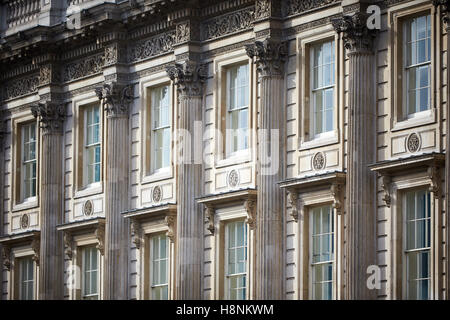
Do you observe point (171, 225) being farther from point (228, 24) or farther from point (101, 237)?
point (228, 24)

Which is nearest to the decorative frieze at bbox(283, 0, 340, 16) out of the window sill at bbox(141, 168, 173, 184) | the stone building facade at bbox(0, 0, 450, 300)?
the stone building facade at bbox(0, 0, 450, 300)

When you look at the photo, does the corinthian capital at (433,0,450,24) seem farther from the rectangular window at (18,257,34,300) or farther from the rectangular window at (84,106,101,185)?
the rectangular window at (18,257,34,300)

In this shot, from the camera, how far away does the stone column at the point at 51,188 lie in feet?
208

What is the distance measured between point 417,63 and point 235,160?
26.9 feet

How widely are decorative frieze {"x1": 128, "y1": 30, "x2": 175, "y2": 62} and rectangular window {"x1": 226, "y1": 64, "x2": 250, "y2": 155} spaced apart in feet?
10.4

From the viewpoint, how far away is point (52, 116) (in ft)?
210

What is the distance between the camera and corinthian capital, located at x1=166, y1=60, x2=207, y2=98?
57.3 metres

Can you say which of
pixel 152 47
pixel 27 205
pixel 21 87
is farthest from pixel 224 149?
pixel 21 87

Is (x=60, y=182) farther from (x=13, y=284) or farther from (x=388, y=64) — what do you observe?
(x=388, y=64)

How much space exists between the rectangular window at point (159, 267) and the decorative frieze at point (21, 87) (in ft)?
30.2

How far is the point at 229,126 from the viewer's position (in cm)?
5619

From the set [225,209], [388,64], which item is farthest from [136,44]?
[388,64]

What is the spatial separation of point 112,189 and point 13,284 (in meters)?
7.39

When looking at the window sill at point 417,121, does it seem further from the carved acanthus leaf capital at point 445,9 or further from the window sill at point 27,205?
the window sill at point 27,205
